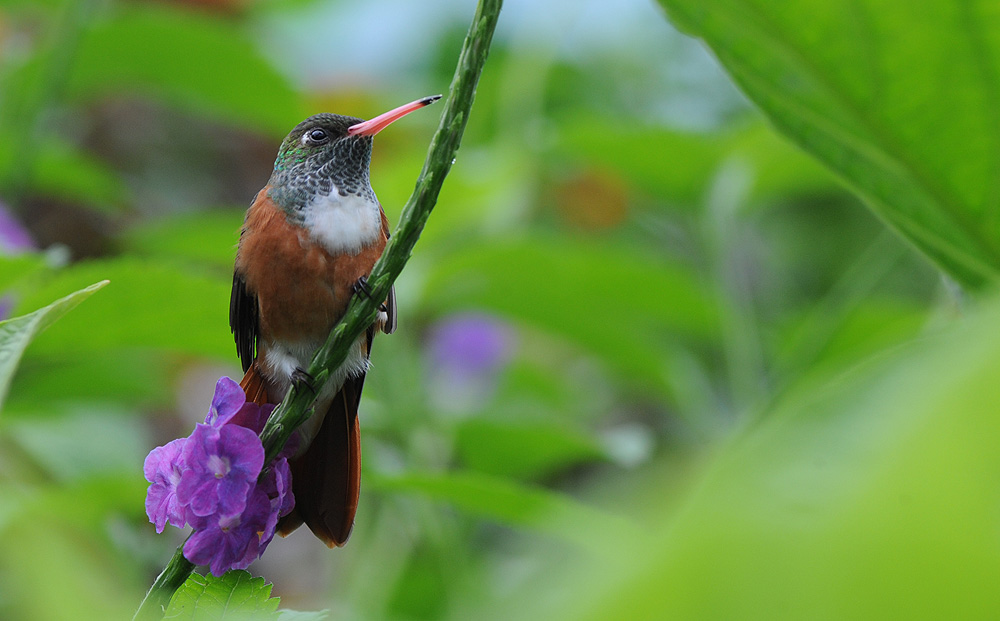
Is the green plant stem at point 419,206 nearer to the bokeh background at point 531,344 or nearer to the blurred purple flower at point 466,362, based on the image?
the bokeh background at point 531,344

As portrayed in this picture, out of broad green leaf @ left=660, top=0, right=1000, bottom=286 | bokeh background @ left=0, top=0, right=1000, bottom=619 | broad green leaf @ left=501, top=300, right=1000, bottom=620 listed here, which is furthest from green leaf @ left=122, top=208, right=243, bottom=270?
broad green leaf @ left=501, top=300, right=1000, bottom=620

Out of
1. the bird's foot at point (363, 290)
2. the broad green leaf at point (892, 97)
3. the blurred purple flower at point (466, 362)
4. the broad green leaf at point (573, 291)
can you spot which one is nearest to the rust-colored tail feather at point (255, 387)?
the bird's foot at point (363, 290)

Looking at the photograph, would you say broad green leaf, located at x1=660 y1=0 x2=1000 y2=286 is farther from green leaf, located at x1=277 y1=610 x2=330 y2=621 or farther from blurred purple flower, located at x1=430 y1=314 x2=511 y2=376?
blurred purple flower, located at x1=430 y1=314 x2=511 y2=376

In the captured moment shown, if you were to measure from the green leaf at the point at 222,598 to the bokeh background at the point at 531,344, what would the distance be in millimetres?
63

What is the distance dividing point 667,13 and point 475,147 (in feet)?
5.89

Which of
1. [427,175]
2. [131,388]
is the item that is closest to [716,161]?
[131,388]

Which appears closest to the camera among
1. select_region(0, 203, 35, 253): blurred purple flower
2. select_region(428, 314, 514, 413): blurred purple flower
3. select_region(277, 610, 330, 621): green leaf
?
select_region(277, 610, 330, 621): green leaf

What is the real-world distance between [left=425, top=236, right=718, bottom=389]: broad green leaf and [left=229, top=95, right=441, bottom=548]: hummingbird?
36.5 inches

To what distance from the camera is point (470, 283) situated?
6.59 ft

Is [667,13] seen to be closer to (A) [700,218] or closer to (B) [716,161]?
(B) [716,161]

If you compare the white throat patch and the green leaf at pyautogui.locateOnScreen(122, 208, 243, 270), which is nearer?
the white throat patch

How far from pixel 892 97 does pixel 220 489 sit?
1.98 ft

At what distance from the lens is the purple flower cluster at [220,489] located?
54 centimetres

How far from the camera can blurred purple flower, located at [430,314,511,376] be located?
2.63 m
